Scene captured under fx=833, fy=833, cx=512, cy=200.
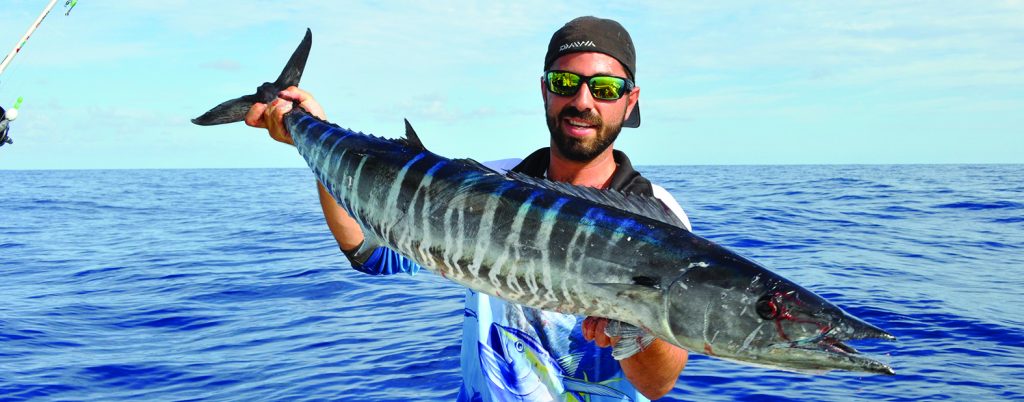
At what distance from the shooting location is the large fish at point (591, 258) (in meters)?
2.90

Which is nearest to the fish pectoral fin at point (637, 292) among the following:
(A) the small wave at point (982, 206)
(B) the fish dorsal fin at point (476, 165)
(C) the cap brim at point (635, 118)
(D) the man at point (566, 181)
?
(B) the fish dorsal fin at point (476, 165)

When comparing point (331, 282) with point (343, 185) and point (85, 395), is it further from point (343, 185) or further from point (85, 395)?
point (343, 185)

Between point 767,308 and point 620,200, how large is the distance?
81 centimetres

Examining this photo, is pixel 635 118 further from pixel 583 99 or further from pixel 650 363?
pixel 650 363

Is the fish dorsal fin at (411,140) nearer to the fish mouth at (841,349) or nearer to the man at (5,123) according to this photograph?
the fish mouth at (841,349)

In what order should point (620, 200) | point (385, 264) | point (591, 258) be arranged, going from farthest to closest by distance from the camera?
point (385, 264) → point (620, 200) → point (591, 258)

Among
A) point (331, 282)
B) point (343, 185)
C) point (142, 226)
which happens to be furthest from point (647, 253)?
point (142, 226)

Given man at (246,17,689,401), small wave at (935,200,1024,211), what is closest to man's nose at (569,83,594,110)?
man at (246,17,689,401)

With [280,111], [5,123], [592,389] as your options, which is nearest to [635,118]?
[592,389]

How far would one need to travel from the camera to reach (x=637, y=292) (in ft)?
10.0

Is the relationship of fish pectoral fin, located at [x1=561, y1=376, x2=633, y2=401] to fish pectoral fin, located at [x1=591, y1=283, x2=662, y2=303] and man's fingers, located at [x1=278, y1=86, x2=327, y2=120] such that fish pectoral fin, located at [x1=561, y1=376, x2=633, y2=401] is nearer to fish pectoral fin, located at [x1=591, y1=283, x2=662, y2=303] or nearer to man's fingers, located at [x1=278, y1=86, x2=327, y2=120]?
fish pectoral fin, located at [x1=591, y1=283, x2=662, y2=303]

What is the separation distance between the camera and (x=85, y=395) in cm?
908

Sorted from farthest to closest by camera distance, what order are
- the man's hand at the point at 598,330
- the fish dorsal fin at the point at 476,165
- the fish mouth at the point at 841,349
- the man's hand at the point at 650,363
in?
the fish dorsal fin at the point at 476,165 → the man's hand at the point at 650,363 → the man's hand at the point at 598,330 → the fish mouth at the point at 841,349

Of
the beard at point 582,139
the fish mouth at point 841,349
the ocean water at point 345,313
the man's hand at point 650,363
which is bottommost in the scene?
the ocean water at point 345,313
